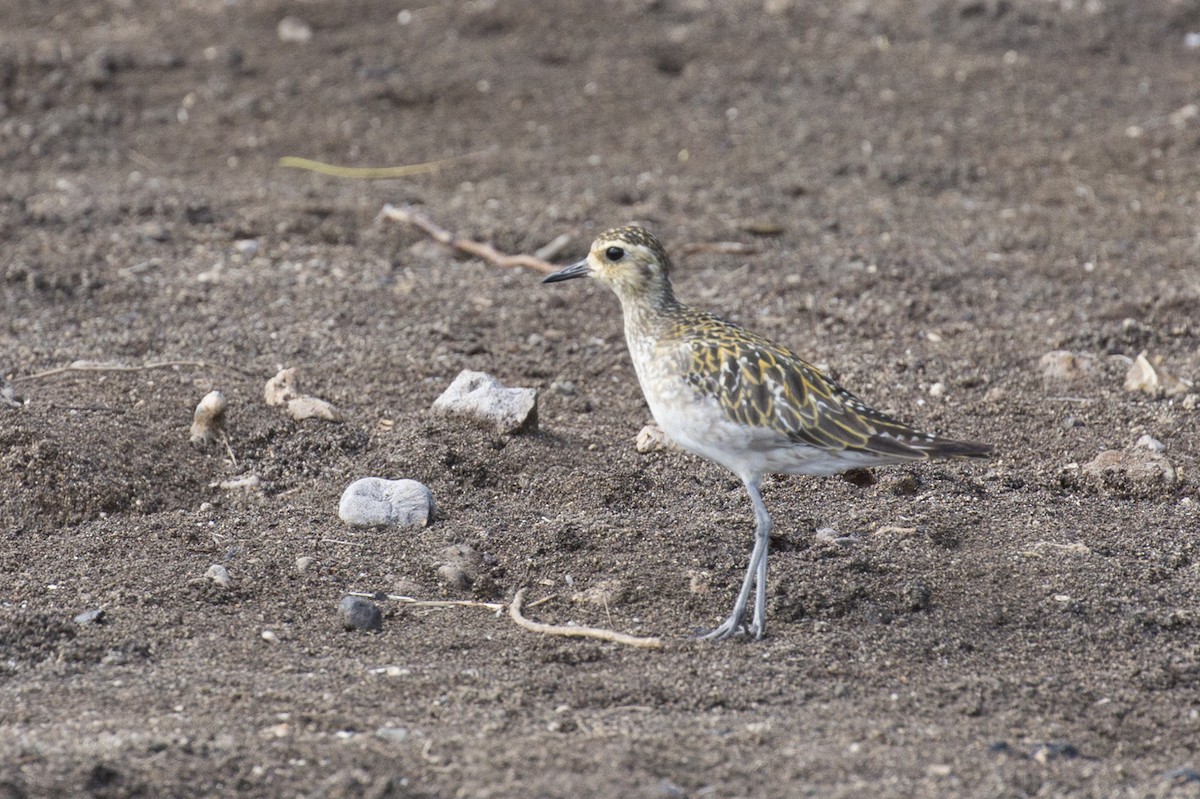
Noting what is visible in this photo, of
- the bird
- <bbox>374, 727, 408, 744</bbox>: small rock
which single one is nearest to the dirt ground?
<bbox>374, 727, 408, 744</bbox>: small rock

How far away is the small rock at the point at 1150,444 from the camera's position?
22.4ft

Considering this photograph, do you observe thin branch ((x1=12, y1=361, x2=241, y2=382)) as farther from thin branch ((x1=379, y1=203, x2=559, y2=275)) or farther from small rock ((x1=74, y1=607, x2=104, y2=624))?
thin branch ((x1=379, y1=203, x2=559, y2=275))

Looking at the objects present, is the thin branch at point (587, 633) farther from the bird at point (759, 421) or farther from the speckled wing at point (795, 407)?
the speckled wing at point (795, 407)

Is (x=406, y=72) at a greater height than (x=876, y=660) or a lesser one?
greater

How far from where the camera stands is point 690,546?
5926 mm

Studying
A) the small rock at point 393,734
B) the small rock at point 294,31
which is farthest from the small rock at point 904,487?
the small rock at point 294,31

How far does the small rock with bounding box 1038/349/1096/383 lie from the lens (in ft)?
25.4

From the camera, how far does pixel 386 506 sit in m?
6.16

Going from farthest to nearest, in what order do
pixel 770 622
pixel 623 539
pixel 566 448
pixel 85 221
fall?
pixel 85 221, pixel 566 448, pixel 623 539, pixel 770 622

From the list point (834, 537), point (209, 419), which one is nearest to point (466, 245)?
point (209, 419)

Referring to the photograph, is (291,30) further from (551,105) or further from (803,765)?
(803,765)

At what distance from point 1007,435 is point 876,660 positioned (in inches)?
94.2

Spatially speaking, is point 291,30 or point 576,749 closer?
point 576,749


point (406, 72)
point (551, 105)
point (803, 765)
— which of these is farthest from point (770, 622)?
point (406, 72)
